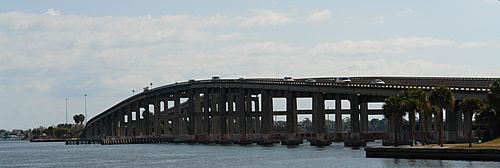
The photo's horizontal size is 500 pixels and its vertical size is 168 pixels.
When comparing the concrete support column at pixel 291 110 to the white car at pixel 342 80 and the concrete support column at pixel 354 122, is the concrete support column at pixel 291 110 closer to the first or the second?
the white car at pixel 342 80

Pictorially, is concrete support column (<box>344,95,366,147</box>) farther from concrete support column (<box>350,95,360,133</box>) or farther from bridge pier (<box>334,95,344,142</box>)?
bridge pier (<box>334,95,344,142</box>)

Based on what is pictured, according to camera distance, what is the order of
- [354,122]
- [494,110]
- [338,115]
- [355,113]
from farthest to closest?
[338,115]
[354,122]
[355,113]
[494,110]

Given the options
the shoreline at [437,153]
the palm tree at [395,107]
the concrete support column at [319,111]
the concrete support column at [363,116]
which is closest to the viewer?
the shoreline at [437,153]

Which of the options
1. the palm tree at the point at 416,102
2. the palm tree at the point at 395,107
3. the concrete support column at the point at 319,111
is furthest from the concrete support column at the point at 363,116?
the palm tree at the point at 416,102

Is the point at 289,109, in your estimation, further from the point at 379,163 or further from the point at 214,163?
the point at 379,163

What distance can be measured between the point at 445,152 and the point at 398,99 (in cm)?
2309

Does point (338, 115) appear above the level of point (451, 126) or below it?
above

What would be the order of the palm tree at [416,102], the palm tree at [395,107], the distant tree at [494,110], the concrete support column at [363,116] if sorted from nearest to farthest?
the palm tree at [416,102] < the distant tree at [494,110] < the palm tree at [395,107] < the concrete support column at [363,116]

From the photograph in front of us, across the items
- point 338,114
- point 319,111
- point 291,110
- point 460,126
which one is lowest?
point 460,126

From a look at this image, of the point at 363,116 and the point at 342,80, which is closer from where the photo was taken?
the point at 363,116

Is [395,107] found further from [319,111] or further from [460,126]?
[319,111]

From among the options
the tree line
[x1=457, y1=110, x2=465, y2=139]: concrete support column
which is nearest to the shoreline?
the tree line

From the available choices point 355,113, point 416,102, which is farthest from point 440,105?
point 355,113

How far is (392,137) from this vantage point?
14725cm
